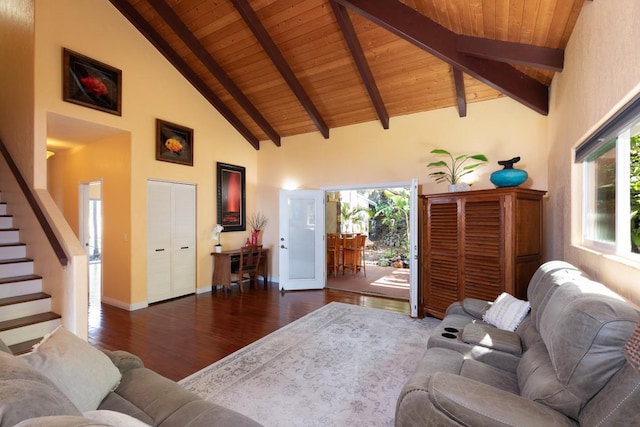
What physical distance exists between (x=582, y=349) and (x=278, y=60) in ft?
15.4

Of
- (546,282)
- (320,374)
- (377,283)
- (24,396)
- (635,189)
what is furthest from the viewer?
(377,283)

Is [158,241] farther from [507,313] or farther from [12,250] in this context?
[507,313]

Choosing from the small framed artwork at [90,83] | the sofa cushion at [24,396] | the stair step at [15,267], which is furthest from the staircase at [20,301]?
the sofa cushion at [24,396]

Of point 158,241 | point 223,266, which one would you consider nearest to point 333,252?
point 223,266

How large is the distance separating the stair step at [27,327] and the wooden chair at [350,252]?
5.49m

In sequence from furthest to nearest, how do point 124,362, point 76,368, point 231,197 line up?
point 231,197 → point 124,362 → point 76,368

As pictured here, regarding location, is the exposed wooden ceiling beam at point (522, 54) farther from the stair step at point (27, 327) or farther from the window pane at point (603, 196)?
the stair step at point (27, 327)

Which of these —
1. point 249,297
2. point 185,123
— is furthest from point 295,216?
point 185,123

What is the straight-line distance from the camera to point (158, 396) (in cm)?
147

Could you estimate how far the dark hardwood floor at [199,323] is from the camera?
3.05 m

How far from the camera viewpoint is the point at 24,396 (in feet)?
2.64

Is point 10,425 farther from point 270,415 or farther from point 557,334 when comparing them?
point 557,334

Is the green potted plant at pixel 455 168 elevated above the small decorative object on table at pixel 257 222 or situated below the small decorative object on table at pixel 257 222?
above

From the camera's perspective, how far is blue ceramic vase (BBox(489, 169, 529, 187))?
3686 millimetres
